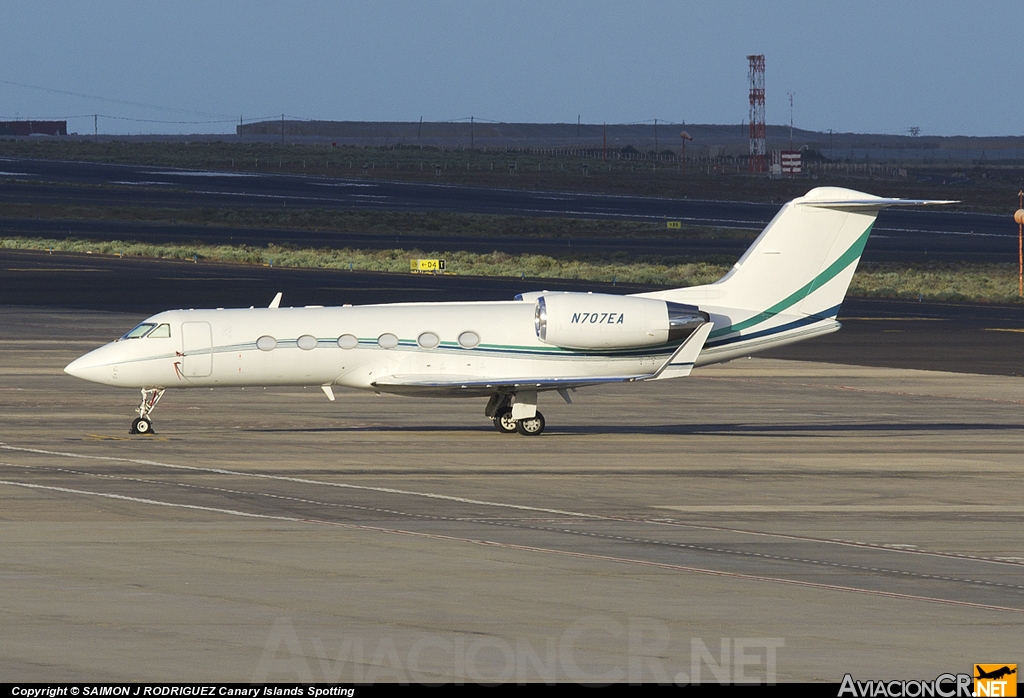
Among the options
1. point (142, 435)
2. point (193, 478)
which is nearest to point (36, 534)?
point (193, 478)

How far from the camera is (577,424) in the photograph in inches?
1248

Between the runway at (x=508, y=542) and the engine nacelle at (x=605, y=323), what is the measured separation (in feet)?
6.64

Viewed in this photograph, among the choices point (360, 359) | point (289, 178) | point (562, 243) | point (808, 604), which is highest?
point (289, 178)

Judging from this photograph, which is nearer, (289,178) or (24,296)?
(24,296)

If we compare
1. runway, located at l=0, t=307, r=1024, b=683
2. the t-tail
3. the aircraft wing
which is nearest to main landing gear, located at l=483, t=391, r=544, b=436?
the aircraft wing

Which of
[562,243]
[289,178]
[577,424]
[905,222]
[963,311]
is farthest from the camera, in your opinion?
[289,178]

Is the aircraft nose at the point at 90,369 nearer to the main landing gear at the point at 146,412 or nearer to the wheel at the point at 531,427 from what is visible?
the main landing gear at the point at 146,412

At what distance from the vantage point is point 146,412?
29562 millimetres

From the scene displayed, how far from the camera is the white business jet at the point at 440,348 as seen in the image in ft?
94.6

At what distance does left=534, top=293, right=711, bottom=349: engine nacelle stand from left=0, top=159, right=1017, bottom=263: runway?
168ft

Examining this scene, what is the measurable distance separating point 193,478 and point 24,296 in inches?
1507

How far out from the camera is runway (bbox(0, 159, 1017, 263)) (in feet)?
282

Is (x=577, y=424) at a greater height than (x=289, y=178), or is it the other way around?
(x=289, y=178)

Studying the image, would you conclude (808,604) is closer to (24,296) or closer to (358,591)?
(358,591)
